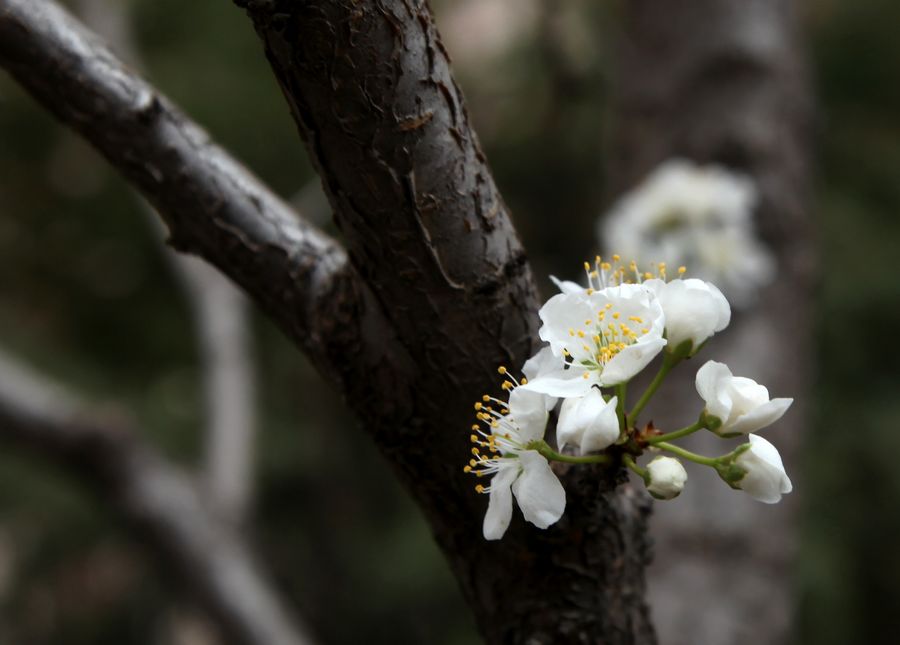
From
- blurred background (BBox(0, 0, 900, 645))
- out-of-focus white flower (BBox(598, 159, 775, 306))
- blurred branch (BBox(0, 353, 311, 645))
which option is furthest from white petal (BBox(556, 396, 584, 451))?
blurred background (BBox(0, 0, 900, 645))

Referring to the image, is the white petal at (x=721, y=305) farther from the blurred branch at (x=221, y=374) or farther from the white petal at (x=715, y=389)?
the blurred branch at (x=221, y=374)

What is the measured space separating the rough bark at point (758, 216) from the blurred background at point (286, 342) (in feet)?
1.48

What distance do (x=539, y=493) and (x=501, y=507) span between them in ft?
0.12

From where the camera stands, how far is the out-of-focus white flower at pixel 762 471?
594mm

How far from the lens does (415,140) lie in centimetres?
65

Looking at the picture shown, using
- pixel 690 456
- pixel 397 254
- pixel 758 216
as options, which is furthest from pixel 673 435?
pixel 758 216

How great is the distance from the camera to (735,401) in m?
0.61

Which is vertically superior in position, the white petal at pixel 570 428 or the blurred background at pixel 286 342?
the blurred background at pixel 286 342

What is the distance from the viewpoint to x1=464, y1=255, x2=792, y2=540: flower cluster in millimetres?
583

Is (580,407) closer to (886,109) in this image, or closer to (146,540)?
(146,540)

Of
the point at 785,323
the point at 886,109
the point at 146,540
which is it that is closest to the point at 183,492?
the point at 146,540

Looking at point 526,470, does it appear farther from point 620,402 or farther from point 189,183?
point 189,183

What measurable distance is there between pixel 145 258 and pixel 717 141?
216 centimetres

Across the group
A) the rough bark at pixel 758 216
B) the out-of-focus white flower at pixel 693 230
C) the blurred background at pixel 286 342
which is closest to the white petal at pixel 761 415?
the rough bark at pixel 758 216
